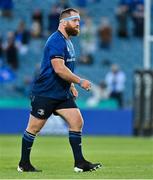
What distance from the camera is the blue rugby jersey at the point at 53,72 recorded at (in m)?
10.8

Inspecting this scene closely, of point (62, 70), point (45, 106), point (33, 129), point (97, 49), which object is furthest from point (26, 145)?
point (97, 49)

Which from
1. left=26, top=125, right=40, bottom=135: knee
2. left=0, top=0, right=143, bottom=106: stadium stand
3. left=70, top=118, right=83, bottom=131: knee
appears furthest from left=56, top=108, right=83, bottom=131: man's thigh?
left=0, top=0, right=143, bottom=106: stadium stand

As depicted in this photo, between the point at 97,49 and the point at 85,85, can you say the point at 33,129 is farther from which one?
the point at 97,49

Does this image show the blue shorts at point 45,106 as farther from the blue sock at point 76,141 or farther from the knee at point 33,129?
the blue sock at point 76,141

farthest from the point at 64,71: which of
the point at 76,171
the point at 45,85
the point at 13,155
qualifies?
the point at 13,155

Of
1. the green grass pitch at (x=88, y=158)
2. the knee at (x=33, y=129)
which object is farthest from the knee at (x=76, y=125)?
the green grass pitch at (x=88, y=158)

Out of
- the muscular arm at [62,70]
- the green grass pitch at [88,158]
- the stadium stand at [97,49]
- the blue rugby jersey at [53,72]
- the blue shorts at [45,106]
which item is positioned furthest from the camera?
the stadium stand at [97,49]

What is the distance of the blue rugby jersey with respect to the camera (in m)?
10.8

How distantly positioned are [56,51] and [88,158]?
13.4 ft

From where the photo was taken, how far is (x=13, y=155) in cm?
1516

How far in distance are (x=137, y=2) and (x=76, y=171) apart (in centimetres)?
1691

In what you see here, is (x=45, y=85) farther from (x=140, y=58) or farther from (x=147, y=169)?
(x=140, y=58)

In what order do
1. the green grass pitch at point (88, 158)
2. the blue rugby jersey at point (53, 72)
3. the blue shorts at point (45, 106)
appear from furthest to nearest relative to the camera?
the blue shorts at point (45, 106) → the blue rugby jersey at point (53, 72) → the green grass pitch at point (88, 158)

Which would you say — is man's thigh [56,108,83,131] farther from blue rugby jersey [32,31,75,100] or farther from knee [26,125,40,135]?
knee [26,125,40,135]
